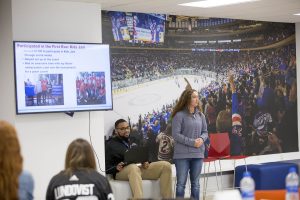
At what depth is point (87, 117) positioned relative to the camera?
738 cm

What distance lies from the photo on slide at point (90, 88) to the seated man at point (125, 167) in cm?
79

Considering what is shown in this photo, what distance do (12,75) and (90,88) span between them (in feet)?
3.14

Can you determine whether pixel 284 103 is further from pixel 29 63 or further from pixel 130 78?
pixel 29 63

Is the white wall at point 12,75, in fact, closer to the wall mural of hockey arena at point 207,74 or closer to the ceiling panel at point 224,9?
the ceiling panel at point 224,9

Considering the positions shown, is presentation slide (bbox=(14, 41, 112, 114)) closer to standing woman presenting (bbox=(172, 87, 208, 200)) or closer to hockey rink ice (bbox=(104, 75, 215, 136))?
standing woman presenting (bbox=(172, 87, 208, 200))

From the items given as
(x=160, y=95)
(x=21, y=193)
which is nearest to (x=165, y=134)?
(x=160, y=95)

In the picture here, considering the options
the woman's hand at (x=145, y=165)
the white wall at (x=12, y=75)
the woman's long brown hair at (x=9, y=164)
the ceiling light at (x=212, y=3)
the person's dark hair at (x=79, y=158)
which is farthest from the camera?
the ceiling light at (x=212, y=3)

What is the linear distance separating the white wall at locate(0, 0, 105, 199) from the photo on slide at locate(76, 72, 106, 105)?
0.73ft

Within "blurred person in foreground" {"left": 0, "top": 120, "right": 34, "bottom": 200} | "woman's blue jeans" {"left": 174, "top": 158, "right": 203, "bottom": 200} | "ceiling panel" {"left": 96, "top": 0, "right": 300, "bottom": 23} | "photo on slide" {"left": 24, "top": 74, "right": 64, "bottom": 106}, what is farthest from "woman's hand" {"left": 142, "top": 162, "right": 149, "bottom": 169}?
"blurred person in foreground" {"left": 0, "top": 120, "right": 34, "bottom": 200}

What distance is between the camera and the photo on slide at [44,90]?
6.72 meters

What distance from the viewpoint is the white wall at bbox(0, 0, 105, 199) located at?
6.79 meters

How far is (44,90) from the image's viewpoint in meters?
6.85

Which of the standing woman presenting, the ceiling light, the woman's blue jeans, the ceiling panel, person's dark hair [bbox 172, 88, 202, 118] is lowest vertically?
the woman's blue jeans

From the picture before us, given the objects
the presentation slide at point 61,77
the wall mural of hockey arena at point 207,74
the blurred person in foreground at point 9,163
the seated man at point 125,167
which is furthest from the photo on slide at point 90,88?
the blurred person in foreground at point 9,163
